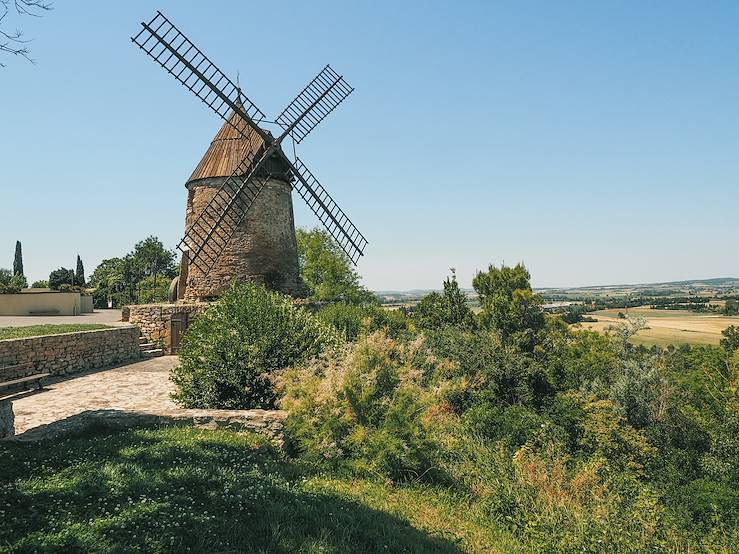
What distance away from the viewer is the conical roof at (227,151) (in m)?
17.0

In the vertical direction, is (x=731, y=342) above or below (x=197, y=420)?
below

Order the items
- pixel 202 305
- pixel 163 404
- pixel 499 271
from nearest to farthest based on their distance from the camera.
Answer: pixel 163 404 → pixel 202 305 → pixel 499 271

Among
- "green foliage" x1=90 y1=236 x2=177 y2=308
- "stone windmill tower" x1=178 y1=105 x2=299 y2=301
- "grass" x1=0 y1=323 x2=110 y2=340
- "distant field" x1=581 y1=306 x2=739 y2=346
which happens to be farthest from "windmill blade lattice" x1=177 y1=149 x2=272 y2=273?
"distant field" x1=581 y1=306 x2=739 y2=346

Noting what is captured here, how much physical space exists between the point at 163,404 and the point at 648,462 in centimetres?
1292

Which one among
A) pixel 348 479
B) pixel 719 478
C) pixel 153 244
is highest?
pixel 153 244

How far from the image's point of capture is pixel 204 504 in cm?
435

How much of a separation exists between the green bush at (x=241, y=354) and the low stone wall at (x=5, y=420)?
2.45 meters

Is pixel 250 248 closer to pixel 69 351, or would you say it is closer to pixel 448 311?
pixel 69 351

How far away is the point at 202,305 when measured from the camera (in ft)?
55.6

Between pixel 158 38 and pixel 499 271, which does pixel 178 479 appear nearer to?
pixel 158 38

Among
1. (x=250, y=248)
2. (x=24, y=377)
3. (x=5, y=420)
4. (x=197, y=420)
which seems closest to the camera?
(x=5, y=420)

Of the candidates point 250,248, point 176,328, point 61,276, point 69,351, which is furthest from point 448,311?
point 61,276

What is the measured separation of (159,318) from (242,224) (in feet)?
15.6

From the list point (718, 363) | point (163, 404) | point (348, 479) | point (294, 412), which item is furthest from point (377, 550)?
point (718, 363)
